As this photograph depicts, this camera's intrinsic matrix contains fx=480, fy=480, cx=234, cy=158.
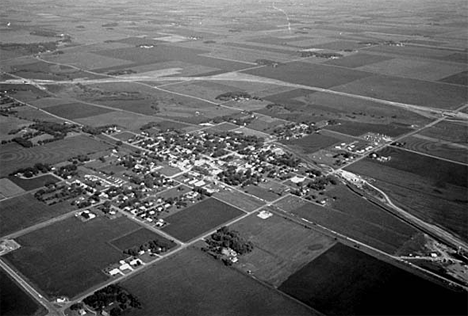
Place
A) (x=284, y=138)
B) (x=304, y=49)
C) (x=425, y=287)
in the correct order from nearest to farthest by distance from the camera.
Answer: (x=425, y=287) < (x=284, y=138) < (x=304, y=49)

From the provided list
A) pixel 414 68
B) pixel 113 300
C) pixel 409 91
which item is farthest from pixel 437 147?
pixel 414 68

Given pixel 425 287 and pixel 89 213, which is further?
pixel 89 213

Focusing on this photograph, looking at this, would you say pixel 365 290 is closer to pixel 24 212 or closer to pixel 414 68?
pixel 24 212

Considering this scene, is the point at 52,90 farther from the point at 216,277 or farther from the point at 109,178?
the point at 216,277

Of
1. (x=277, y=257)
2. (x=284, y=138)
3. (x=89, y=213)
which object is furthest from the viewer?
(x=284, y=138)

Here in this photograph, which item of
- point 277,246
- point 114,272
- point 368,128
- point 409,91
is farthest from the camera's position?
point 409,91

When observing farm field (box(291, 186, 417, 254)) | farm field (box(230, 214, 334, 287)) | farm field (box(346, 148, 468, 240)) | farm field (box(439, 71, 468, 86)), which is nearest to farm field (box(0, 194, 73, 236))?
farm field (box(230, 214, 334, 287))

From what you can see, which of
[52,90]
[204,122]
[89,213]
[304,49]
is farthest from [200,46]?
[89,213]
